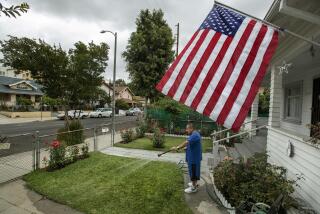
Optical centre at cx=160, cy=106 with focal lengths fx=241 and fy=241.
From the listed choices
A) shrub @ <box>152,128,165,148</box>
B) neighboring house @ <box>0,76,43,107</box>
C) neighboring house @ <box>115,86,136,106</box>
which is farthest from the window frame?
neighboring house @ <box>115,86,136,106</box>

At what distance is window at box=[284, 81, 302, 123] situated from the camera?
→ 8769 millimetres

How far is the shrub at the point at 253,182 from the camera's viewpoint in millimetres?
4055

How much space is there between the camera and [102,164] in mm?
8211

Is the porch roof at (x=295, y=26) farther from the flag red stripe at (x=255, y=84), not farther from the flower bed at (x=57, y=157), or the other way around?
A: the flower bed at (x=57, y=157)

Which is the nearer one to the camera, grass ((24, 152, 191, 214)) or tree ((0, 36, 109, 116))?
grass ((24, 152, 191, 214))

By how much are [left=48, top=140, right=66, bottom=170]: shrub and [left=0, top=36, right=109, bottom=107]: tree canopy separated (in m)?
4.70

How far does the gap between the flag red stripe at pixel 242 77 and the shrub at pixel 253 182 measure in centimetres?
190

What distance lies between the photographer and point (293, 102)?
380 inches

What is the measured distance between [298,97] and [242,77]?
7154 millimetres

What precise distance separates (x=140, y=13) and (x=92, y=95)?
1196 cm

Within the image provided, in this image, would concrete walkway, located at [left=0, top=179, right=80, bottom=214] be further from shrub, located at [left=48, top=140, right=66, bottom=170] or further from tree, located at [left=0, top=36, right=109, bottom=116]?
tree, located at [left=0, top=36, right=109, bottom=116]

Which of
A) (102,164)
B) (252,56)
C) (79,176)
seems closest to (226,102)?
(252,56)

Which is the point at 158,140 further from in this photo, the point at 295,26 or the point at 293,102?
the point at 295,26

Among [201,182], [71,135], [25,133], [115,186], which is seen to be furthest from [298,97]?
[25,133]
